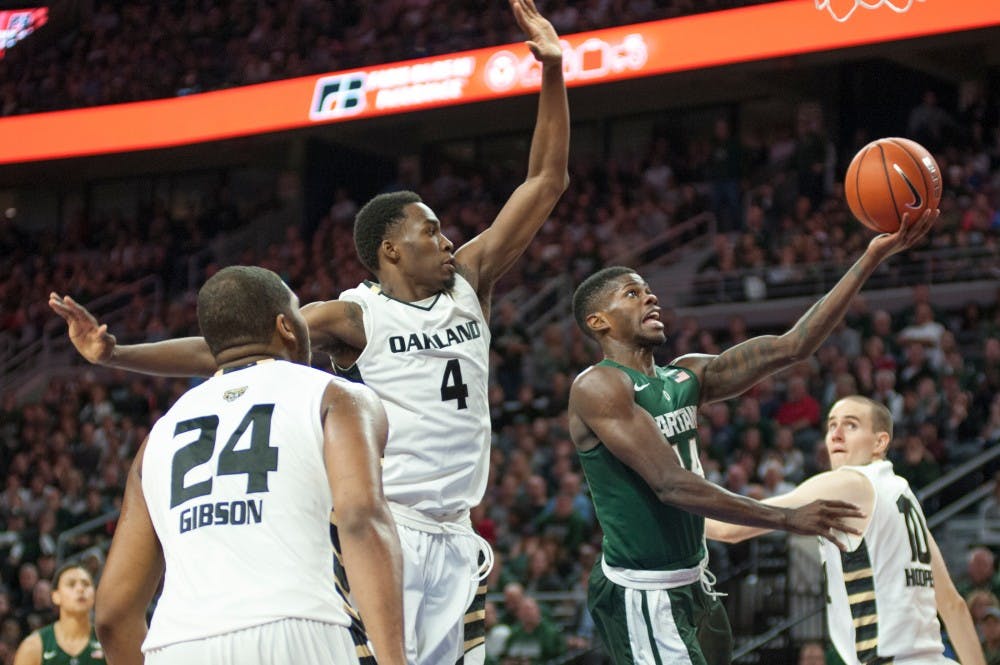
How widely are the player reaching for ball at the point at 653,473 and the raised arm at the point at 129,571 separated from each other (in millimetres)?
1991

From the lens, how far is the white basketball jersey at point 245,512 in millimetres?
2869

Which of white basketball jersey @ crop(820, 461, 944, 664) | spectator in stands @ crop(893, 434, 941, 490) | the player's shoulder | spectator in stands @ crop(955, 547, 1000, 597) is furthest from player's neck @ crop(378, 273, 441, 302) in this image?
spectator in stands @ crop(893, 434, 941, 490)

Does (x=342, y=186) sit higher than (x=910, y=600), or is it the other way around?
(x=342, y=186)

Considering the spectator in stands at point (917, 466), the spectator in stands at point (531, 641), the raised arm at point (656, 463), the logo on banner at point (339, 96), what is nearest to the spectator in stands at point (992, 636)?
the spectator in stands at point (917, 466)

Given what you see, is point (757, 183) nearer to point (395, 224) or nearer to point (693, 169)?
point (693, 169)

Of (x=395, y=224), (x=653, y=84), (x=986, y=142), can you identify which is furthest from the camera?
(x=653, y=84)

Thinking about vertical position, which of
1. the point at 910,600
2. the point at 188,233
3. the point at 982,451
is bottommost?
the point at 910,600

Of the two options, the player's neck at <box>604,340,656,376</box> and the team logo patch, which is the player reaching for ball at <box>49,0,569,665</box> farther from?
the team logo patch

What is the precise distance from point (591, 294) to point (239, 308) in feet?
7.50

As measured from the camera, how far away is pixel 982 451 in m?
10.5

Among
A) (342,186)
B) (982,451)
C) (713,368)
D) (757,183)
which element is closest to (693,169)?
(757,183)

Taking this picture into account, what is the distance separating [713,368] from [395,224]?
4.45 ft

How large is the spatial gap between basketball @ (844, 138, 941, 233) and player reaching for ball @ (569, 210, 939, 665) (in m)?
0.16

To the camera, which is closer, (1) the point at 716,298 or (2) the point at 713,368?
(2) the point at 713,368
